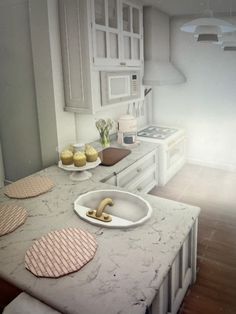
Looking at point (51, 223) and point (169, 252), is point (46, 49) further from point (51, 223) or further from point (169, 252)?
point (169, 252)

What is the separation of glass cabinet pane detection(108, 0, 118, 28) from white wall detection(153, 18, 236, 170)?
5.99 feet

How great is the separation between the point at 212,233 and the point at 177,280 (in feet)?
4.18

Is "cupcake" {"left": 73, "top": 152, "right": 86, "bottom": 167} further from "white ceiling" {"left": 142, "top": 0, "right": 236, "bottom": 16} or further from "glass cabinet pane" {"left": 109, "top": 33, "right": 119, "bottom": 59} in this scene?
"white ceiling" {"left": 142, "top": 0, "right": 236, "bottom": 16}

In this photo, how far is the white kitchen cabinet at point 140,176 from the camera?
277 centimetres

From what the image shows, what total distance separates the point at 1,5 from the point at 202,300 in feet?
10.8

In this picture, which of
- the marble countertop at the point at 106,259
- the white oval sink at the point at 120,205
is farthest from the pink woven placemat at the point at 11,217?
the white oval sink at the point at 120,205

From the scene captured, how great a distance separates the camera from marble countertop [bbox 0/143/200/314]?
1.14 meters

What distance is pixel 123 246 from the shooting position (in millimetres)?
1448

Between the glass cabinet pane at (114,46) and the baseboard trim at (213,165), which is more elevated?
the glass cabinet pane at (114,46)

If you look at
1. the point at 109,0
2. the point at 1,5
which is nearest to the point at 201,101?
the point at 109,0

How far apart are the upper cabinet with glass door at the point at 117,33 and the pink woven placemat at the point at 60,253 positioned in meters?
1.73

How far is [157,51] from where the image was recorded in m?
3.97

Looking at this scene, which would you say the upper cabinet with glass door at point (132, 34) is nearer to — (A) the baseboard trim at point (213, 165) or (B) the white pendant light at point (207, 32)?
(B) the white pendant light at point (207, 32)

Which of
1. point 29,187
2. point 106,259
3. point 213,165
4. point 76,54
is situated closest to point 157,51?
point 76,54
